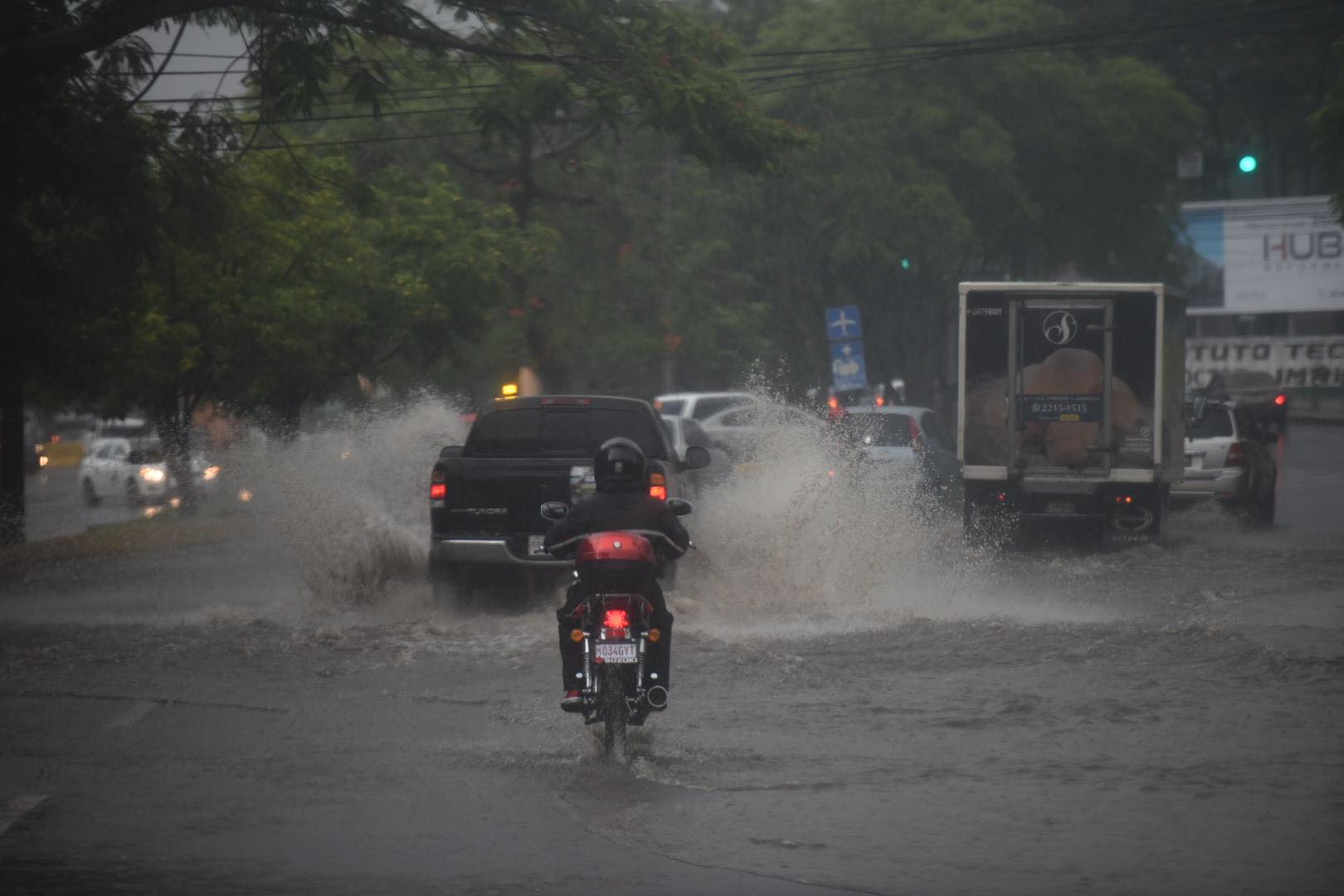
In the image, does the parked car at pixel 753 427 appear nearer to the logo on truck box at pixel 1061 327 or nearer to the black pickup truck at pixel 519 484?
the logo on truck box at pixel 1061 327

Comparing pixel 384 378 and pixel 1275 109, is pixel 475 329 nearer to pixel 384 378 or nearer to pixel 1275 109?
pixel 384 378

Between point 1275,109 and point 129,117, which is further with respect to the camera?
point 1275,109

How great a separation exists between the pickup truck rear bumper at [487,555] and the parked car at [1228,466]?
11958 millimetres

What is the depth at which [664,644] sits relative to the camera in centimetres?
863

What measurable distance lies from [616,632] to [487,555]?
5687 mm

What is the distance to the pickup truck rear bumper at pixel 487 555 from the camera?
13867 millimetres

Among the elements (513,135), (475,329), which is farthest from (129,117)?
(475,329)

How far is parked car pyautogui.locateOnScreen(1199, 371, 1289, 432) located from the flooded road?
35342 mm

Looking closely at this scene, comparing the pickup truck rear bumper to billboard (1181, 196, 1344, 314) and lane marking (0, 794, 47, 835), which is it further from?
billboard (1181, 196, 1344, 314)

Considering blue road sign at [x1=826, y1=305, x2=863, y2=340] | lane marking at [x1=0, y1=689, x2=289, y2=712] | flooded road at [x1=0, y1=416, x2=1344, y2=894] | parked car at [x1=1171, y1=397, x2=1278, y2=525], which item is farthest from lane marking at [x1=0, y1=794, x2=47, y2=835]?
blue road sign at [x1=826, y1=305, x2=863, y2=340]

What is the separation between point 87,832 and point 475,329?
24274 mm

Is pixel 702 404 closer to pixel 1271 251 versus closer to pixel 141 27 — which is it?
A: pixel 141 27

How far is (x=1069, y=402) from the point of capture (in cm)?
1994

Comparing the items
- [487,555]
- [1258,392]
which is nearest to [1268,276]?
[1258,392]
